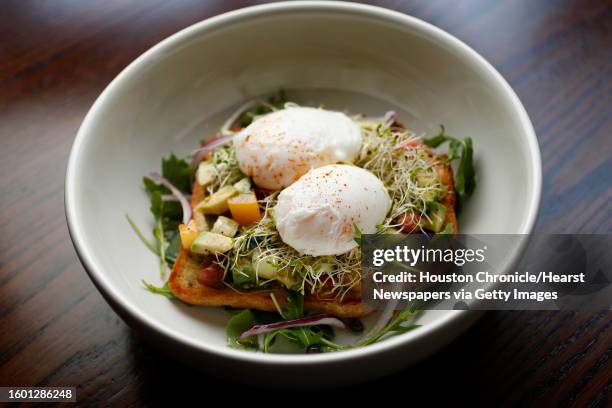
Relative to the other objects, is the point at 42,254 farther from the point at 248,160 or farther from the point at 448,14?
the point at 448,14

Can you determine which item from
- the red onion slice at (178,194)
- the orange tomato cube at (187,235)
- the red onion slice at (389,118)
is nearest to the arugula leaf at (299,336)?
the orange tomato cube at (187,235)

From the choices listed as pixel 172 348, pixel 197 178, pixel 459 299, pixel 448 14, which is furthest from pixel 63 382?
pixel 448 14

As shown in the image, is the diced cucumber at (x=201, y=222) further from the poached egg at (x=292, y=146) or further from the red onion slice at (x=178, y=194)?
the poached egg at (x=292, y=146)

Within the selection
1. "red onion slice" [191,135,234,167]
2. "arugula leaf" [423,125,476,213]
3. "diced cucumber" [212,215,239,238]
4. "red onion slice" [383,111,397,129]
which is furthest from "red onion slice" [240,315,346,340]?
"red onion slice" [383,111,397,129]

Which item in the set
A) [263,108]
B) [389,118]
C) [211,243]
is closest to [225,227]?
[211,243]

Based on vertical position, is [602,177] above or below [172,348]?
above

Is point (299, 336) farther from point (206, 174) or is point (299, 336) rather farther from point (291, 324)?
point (206, 174)

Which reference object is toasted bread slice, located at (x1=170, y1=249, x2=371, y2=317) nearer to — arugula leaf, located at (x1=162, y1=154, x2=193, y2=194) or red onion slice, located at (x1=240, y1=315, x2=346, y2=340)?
red onion slice, located at (x1=240, y1=315, x2=346, y2=340)
